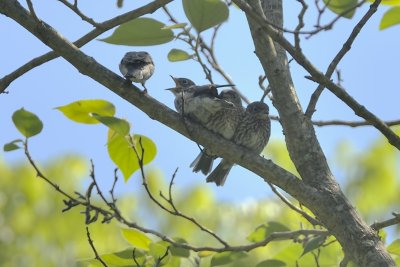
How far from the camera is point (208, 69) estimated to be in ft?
11.6

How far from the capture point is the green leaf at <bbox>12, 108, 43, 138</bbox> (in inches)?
123

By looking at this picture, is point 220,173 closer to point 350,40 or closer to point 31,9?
point 350,40

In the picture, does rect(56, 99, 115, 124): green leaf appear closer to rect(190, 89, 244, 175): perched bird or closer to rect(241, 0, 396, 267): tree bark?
rect(241, 0, 396, 267): tree bark

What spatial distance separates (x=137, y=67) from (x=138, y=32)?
0.62 m

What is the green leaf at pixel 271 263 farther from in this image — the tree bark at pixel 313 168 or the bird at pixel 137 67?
the bird at pixel 137 67

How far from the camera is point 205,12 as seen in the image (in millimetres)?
2963

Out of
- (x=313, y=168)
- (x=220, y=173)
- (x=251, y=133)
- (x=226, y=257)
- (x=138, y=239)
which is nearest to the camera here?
(x=313, y=168)

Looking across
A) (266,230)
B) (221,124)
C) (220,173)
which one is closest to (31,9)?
(266,230)

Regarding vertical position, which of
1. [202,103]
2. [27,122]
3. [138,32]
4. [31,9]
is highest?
[202,103]

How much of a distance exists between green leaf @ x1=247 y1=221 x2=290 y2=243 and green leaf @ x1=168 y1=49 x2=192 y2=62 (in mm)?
906

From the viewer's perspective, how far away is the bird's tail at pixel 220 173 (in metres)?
4.70

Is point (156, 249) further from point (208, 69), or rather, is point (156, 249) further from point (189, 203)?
point (189, 203)

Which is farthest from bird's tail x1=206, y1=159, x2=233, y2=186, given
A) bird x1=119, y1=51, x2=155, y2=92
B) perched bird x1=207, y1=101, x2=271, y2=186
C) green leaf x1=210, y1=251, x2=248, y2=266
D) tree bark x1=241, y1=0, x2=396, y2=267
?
tree bark x1=241, y1=0, x2=396, y2=267

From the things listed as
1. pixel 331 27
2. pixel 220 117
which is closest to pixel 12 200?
pixel 220 117
